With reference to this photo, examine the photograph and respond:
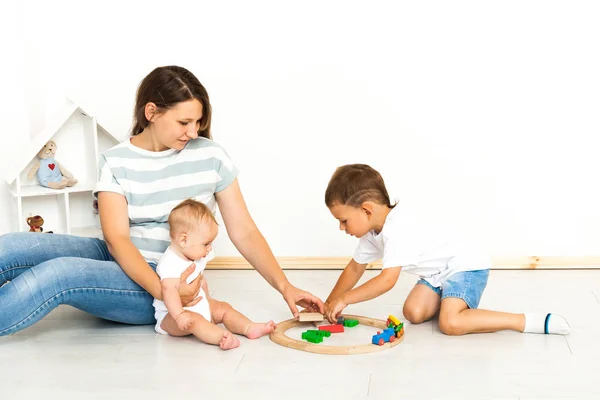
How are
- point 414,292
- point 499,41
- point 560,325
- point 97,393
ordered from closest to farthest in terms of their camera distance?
point 97,393, point 560,325, point 414,292, point 499,41

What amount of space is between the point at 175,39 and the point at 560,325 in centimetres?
156

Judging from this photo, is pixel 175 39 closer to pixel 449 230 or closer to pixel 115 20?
pixel 115 20

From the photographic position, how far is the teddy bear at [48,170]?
102 inches

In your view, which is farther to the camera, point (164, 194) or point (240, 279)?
point (240, 279)

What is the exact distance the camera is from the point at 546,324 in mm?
1931

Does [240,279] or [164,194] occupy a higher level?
[164,194]

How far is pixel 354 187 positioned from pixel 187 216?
415mm

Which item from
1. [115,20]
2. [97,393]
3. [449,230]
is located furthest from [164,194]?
[115,20]

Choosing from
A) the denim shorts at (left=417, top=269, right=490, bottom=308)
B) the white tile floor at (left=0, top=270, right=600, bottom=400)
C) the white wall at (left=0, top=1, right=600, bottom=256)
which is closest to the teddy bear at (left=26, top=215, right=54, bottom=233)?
the white wall at (left=0, top=1, right=600, bottom=256)

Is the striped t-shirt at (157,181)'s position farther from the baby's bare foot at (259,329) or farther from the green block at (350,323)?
the green block at (350,323)

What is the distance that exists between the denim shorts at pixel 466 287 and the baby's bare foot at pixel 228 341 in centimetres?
54

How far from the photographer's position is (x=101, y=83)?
276 cm

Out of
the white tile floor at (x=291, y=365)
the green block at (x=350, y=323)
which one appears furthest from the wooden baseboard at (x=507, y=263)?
the green block at (x=350, y=323)

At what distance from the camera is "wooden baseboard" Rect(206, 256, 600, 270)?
2.65 m
